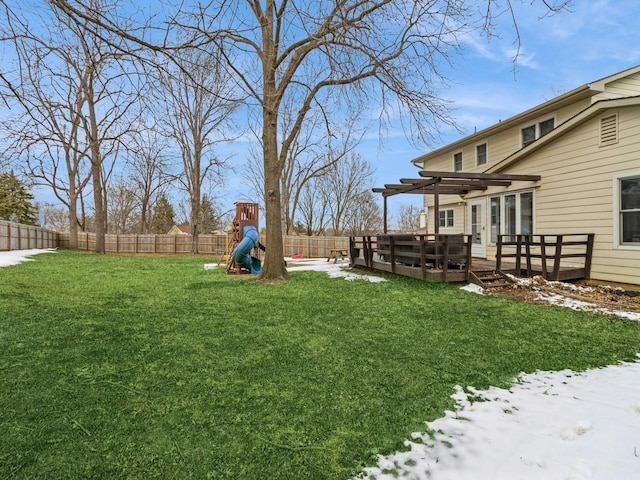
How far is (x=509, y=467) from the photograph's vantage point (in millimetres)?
1912

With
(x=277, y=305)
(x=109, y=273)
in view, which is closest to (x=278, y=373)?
(x=277, y=305)

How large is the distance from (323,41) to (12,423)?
5.57 meters

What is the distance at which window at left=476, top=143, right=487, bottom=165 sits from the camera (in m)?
13.5

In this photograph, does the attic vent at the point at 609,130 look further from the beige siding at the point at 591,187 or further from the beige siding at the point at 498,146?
the beige siding at the point at 498,146

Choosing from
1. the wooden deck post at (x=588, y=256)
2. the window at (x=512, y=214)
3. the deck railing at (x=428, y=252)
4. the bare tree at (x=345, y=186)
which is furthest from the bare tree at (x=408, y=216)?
the wooden deck post at (x=588, y=256)

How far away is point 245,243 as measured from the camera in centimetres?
1048

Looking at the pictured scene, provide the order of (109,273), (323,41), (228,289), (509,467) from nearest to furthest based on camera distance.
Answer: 1. (509,467)
2. (323,41)
3. (228,289)
4. (109,273)

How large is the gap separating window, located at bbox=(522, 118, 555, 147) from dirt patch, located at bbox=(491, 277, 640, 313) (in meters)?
5.46

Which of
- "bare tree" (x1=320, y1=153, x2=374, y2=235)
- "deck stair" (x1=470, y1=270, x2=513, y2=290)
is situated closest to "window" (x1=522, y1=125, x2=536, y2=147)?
"deck stair" (x1=470, y1=270, x2=513, y2=290)

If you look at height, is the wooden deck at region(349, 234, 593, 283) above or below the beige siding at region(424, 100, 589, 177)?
below

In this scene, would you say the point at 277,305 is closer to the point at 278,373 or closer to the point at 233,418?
the point at 278,373

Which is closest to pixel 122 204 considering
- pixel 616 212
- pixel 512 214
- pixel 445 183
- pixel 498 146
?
pixel 498 146

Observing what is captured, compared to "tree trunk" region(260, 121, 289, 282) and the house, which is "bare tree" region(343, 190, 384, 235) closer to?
the house

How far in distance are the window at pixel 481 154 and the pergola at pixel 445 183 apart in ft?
9.38
